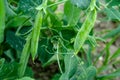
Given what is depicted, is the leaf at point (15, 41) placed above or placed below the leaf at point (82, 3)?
below

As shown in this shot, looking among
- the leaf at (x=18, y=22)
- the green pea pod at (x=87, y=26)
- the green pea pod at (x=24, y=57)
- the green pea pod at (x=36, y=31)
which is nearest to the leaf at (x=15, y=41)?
the leaf at (x=18, y=22)

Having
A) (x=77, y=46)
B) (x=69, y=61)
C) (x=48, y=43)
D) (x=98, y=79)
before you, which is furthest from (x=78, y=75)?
(x=98, y=79)

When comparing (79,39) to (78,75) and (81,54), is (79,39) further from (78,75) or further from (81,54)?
(81,54)

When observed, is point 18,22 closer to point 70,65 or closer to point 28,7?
point 28,7

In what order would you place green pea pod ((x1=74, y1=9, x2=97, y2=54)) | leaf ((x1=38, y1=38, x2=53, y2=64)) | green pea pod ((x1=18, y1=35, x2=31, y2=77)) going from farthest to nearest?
leaf ((x1=38, y1=38, x2=53, y2=64)) → green pea pod ((x1=18, y1=35, x2=31, y2=77)) → green pea pod ((x1=74, y1=9, x2=97, y2=54))

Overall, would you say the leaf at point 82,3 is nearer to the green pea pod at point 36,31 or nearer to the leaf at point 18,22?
the green pea pod at point 36,31

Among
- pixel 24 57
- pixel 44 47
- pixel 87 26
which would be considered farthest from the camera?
pixel 44 47

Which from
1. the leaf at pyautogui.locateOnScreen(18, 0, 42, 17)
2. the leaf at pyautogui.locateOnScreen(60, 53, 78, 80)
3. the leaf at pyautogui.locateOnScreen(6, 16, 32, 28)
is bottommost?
the leaf at pyautogui.locateOnScreen(60, 53, 78, 80)

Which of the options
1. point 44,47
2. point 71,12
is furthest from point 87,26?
point 44,47

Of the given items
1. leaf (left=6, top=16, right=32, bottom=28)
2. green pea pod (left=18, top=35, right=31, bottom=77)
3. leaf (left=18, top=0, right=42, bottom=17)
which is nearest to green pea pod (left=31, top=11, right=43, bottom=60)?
green pea pod (left=18, top=35, right=31, bottom=77)

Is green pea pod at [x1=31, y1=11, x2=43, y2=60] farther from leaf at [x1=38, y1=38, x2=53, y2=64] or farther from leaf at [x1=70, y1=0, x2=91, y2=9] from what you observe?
leaf at [x1=38, y1=38, x2=53, y2=64]

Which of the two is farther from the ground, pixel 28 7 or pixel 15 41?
pixel 28 7
